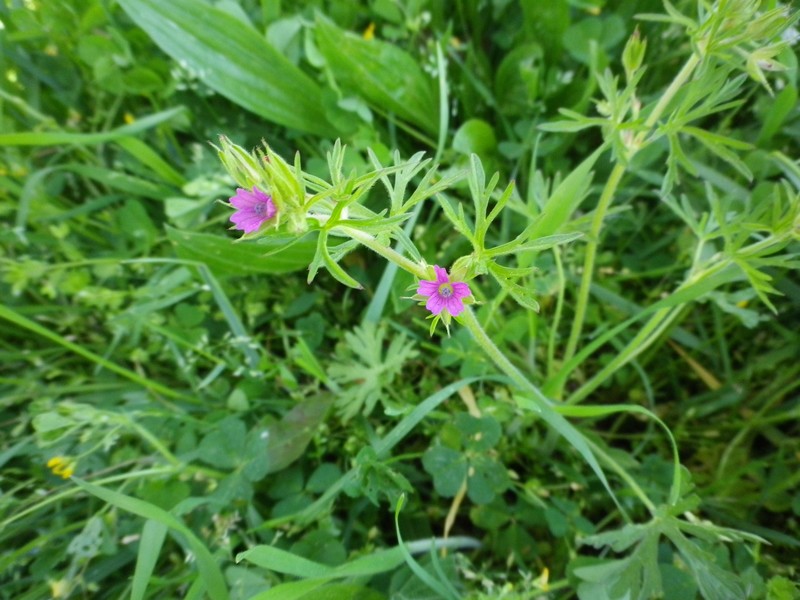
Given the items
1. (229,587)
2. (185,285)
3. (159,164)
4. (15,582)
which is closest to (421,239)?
(185,285)

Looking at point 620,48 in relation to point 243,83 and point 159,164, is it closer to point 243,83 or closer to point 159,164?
point 243,83

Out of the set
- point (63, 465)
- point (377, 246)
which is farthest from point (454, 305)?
point (63, 465)

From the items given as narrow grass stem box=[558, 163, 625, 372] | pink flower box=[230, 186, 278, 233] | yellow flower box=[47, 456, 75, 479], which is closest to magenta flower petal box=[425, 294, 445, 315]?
pink flower box=[230, 186, 278, 233]

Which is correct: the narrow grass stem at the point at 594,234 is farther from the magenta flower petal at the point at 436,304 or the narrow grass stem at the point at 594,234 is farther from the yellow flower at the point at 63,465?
the yellow flower at the point at 63,465

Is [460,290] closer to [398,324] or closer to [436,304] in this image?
A: [436,304]

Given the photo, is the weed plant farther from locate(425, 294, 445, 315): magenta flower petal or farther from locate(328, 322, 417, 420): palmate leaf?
locate(425, 294, 445, 315): magenta flower petal
